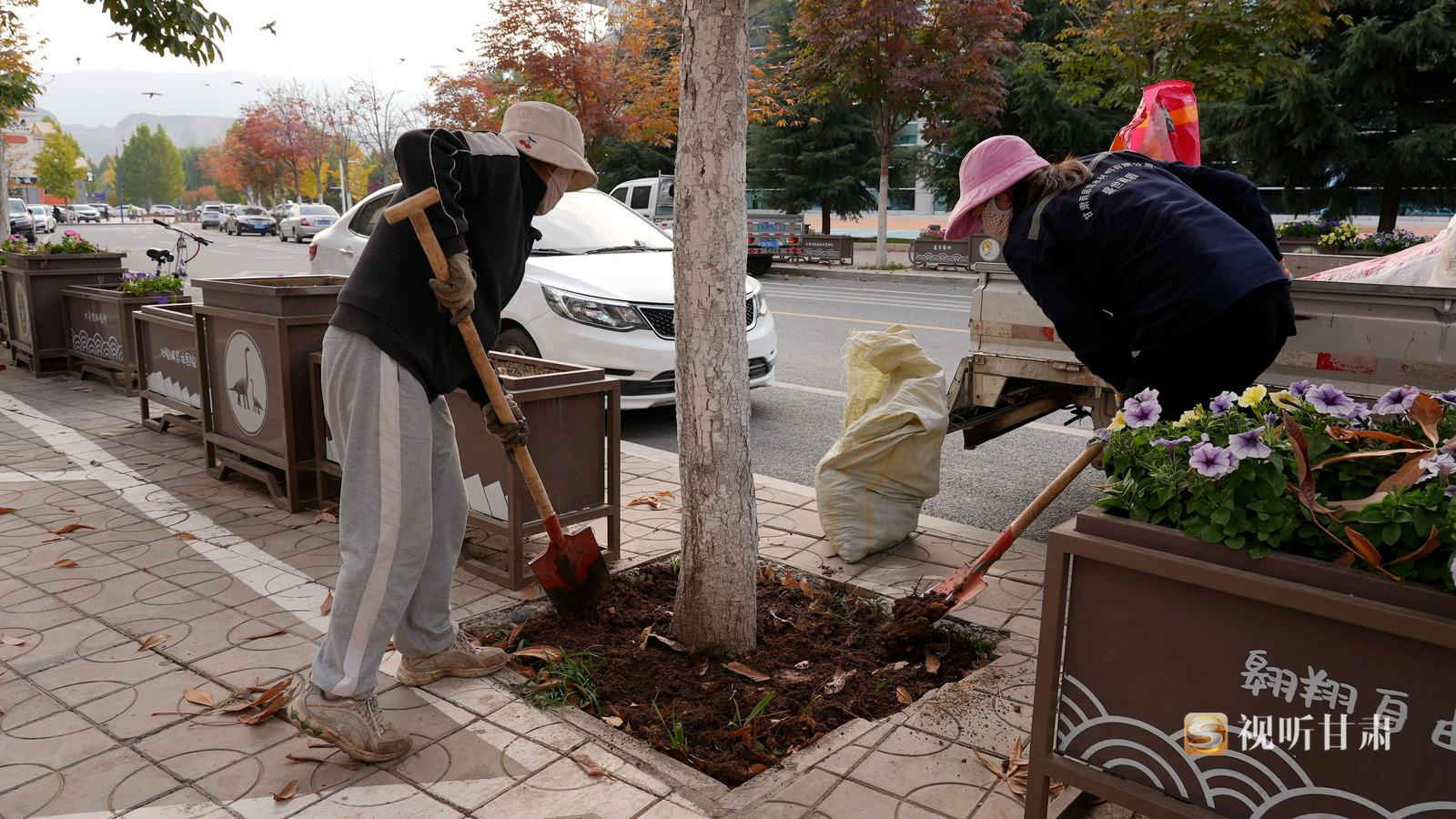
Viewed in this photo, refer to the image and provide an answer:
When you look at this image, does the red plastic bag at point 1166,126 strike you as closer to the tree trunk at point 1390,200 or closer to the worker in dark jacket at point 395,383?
the worker in dark jacket at point 395,383

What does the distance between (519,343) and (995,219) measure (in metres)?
4.18

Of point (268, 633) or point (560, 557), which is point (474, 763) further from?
point (268, 633)

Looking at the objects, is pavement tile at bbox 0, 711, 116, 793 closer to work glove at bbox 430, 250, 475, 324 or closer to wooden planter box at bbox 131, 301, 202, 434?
work glove at bbox 430, 250, 475, 324

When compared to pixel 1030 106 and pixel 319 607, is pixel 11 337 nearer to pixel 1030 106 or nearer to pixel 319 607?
pixel 319 607

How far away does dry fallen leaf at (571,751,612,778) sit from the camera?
105 inches

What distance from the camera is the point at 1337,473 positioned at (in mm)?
2029

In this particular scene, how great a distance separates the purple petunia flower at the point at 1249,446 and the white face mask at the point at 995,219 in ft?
4.94

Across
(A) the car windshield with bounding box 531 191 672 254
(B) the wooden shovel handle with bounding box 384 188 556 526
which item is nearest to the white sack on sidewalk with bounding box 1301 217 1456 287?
(B) the wooden shovel handle with bounding box 384 188 556 526

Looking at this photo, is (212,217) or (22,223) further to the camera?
(212,217)

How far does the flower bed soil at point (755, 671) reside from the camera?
9.64 ft

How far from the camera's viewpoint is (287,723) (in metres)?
3.00

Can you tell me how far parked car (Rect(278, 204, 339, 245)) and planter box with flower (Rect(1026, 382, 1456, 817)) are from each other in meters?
40.4

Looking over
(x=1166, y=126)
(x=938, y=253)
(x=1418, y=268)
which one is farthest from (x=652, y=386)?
(x=938, y=253)

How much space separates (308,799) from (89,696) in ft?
3.48
